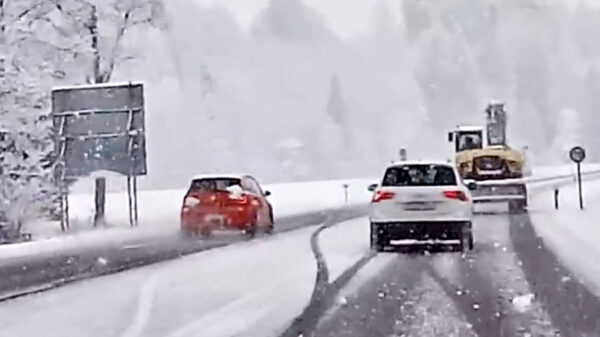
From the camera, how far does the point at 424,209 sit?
22719mm

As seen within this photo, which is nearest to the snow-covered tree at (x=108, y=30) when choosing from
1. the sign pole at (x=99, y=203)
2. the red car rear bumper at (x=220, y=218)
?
the sign pole at (x=99, y=203)

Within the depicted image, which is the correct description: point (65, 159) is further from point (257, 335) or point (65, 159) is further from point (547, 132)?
point (547, 132)

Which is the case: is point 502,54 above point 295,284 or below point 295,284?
above

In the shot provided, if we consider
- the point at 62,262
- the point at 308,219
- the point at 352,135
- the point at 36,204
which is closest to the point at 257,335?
the point at 62,262

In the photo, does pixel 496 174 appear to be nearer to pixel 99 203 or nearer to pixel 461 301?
pixel 99 203

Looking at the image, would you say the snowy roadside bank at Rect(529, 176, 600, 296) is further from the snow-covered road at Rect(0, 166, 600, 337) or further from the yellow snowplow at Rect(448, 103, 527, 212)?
the yellow snowplow at Rect(448, 103, 527, 212)

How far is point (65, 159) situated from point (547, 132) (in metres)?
79.6

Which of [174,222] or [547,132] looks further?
[547,132]

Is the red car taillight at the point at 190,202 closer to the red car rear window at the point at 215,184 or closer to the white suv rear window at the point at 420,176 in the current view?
the red car rear window at the point at 215,184

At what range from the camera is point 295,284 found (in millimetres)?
16516

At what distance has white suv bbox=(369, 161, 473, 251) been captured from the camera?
74.5 feet

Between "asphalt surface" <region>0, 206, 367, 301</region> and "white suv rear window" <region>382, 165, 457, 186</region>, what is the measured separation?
4.18 meters

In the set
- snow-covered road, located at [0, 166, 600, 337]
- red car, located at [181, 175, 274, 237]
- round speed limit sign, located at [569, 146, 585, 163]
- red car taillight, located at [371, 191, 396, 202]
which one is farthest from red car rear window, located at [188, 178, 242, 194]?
round speed limit sign, located at [569, 146, 585, 163]

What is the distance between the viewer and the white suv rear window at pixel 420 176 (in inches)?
917
